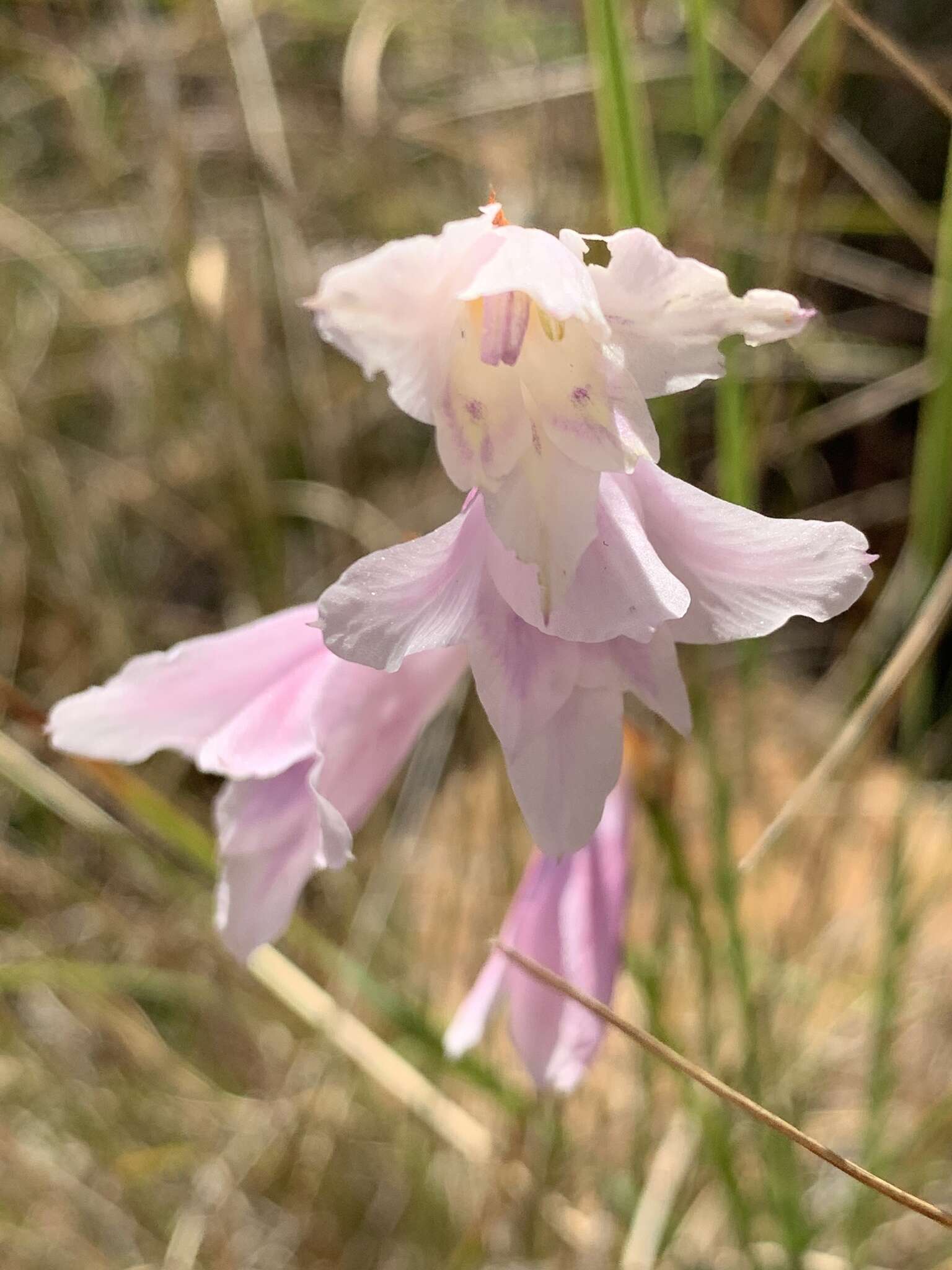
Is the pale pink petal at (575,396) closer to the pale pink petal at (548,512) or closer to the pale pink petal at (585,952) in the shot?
the pale pink petal at (548,512)

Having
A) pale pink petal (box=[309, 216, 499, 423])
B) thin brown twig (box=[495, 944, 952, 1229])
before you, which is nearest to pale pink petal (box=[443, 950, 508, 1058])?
thin brown twig (box=[495, 944, 952, 1229])

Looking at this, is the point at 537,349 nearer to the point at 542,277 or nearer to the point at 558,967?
the point at 542,277

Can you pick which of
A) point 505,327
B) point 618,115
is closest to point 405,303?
point 505,327

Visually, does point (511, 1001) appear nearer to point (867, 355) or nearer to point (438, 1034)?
point (438, 1034)

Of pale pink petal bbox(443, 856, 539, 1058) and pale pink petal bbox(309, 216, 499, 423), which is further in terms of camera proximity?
pale pink petal bbox(443, 856, 539, 1058)

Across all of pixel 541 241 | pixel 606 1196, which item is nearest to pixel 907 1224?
pixel 606 1196

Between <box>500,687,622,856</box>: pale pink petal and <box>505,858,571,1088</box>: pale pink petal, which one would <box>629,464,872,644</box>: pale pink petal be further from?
<box>505,858,571,1088</box>: pale pink petal
